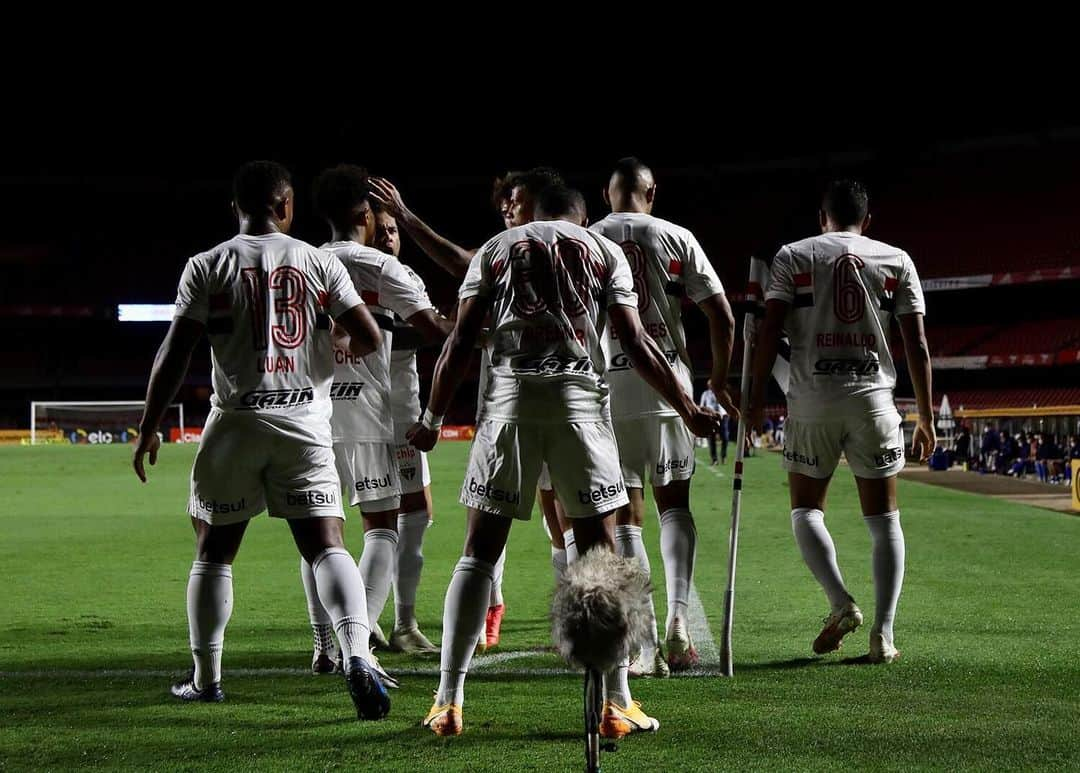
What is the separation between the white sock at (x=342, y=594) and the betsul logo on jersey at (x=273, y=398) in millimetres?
591

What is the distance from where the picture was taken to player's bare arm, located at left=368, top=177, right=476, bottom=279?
5.04 m

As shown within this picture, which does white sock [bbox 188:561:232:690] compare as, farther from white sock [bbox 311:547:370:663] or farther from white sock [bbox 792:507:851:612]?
white sock [bbox 792:507:851:612]

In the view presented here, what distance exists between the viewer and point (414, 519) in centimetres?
590

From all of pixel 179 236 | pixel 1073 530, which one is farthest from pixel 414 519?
pixel 179 236

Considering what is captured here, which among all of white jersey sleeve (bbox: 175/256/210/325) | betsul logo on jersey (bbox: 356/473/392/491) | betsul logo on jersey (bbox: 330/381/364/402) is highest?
white jersey sleeve (bbox: 175/256/210/325)

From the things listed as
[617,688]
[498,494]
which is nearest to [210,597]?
[498,494]

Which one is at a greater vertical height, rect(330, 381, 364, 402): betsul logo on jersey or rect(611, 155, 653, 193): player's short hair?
rect(611, 155, 653, 193): player's short hair

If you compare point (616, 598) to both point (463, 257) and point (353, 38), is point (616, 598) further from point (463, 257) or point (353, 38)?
point (353, 38)

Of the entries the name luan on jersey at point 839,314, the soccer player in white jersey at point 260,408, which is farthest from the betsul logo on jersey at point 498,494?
the name luan on jersey at point 839,314

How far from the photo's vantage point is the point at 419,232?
5.19m

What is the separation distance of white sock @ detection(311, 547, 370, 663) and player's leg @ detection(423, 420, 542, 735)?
1.62 feet

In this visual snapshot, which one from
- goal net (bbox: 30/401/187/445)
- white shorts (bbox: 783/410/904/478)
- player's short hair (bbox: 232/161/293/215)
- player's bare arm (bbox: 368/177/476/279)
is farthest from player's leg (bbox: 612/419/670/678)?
goal net (bbox: 30/401/187/445)

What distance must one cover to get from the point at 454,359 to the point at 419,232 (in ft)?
4.59

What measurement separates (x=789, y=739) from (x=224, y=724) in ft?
6.67
